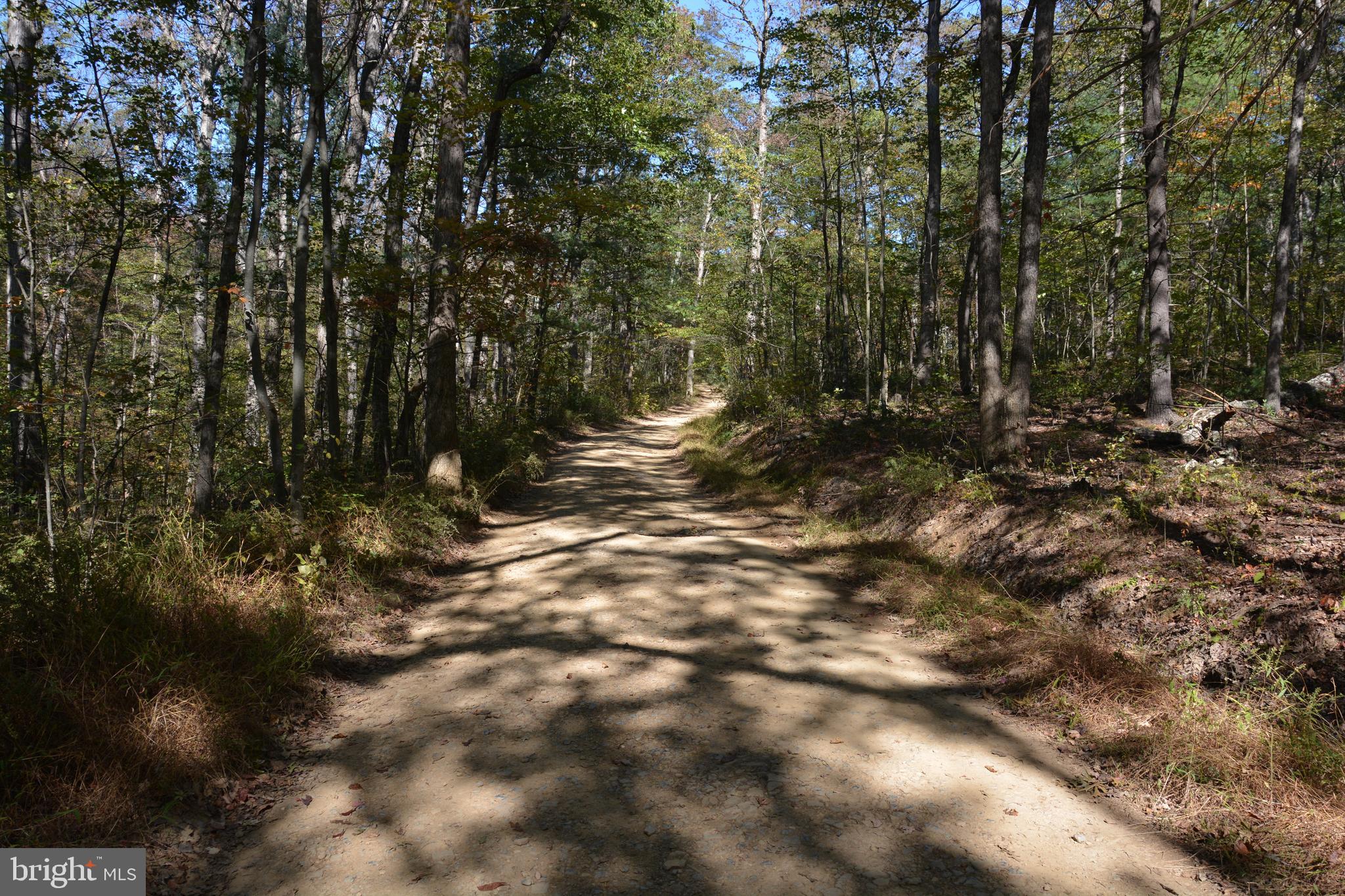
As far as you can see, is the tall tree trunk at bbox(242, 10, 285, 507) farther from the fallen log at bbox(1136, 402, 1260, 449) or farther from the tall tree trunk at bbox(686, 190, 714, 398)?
the tall tree trunk at bbox(686, 190, 714, 398)

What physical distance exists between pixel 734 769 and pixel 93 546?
13.6 ft

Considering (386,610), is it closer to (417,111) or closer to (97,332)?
(97,332)

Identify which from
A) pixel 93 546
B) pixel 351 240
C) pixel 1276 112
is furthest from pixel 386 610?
pixel 1276 112

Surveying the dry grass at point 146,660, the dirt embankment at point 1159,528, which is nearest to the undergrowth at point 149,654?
the dry grass at point 146,660

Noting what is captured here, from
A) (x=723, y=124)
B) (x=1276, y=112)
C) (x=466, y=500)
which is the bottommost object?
(x=466, y=500)

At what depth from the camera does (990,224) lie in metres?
7.46

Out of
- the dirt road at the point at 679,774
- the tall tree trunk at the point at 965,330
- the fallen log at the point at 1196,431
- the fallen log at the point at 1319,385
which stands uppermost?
the tall tree trunk at the point at 965,330

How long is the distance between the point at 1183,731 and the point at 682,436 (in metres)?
15.8

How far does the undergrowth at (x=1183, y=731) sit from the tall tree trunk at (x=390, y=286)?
7.36 m

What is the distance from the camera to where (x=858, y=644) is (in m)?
4.71

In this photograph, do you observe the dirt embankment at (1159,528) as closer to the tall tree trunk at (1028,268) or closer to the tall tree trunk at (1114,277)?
the tall tree trunk at (1028,268)

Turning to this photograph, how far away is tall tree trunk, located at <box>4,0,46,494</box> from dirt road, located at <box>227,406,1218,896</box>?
151 inches

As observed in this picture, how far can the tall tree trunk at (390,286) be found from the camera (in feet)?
27.9

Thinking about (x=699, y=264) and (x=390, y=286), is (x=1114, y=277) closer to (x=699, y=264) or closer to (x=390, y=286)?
(x=390, y=286)
